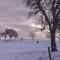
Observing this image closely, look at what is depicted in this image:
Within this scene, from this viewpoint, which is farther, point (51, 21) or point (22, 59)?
point (51, 21)

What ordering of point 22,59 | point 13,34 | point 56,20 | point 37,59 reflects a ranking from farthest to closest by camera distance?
point 13,34, point 56,20, point 22,59, point 37,59

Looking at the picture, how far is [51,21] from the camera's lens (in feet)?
118

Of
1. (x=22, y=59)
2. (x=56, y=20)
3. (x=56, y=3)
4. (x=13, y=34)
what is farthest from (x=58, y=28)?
(x=13, y=34)

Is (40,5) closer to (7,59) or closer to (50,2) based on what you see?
(50,2)

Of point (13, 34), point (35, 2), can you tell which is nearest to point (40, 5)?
point (35, 2)

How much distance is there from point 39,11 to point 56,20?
2945 millimetres

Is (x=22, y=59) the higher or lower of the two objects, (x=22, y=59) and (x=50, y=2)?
the lower

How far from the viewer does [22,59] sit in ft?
87.8

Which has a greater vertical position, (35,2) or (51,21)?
(35,2)

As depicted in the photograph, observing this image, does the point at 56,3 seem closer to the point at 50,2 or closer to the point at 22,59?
the point at 50,2

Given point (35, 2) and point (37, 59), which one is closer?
point (37, 59)

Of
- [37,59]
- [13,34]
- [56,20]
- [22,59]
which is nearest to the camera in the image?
[37,59]

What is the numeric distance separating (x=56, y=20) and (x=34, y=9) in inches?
141

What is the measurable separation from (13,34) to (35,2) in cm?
13906
